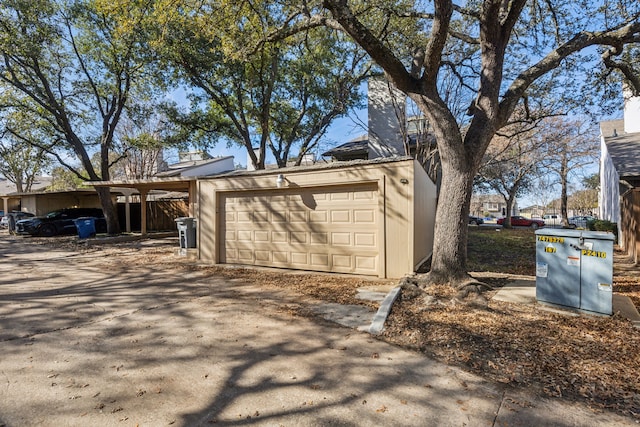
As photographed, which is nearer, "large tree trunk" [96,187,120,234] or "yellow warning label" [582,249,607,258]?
"yellow warning label" [582,249,607,258]

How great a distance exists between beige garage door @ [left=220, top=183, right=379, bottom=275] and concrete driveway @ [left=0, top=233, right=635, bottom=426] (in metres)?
2.33

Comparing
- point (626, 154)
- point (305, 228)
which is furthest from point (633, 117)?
point (305, 228)

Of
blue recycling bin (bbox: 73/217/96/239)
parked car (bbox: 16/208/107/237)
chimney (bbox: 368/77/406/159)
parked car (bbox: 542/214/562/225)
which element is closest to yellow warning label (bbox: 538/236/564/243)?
chimney (bbox: 368/77/406/159)

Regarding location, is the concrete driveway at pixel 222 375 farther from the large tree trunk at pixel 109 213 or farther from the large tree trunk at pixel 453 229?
the large tree trunk at pixel 109 213

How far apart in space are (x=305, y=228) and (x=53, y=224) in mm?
15459

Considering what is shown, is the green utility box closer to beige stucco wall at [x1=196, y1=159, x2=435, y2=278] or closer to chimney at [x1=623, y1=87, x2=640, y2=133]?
beige stucco wall at [x1=196, y1=159, x2=435, y2=278]

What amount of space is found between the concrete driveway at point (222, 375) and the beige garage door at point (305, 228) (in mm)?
2329

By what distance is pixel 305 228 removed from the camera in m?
7.52

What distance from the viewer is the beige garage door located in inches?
269

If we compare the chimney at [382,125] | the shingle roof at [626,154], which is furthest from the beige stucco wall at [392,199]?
the chimney at [382,125]

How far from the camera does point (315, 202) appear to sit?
7.38 metres

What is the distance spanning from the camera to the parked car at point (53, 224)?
15.9m

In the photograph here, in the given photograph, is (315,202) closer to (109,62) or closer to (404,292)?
(404,292)

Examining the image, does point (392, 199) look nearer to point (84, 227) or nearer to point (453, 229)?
point (453, 229)
